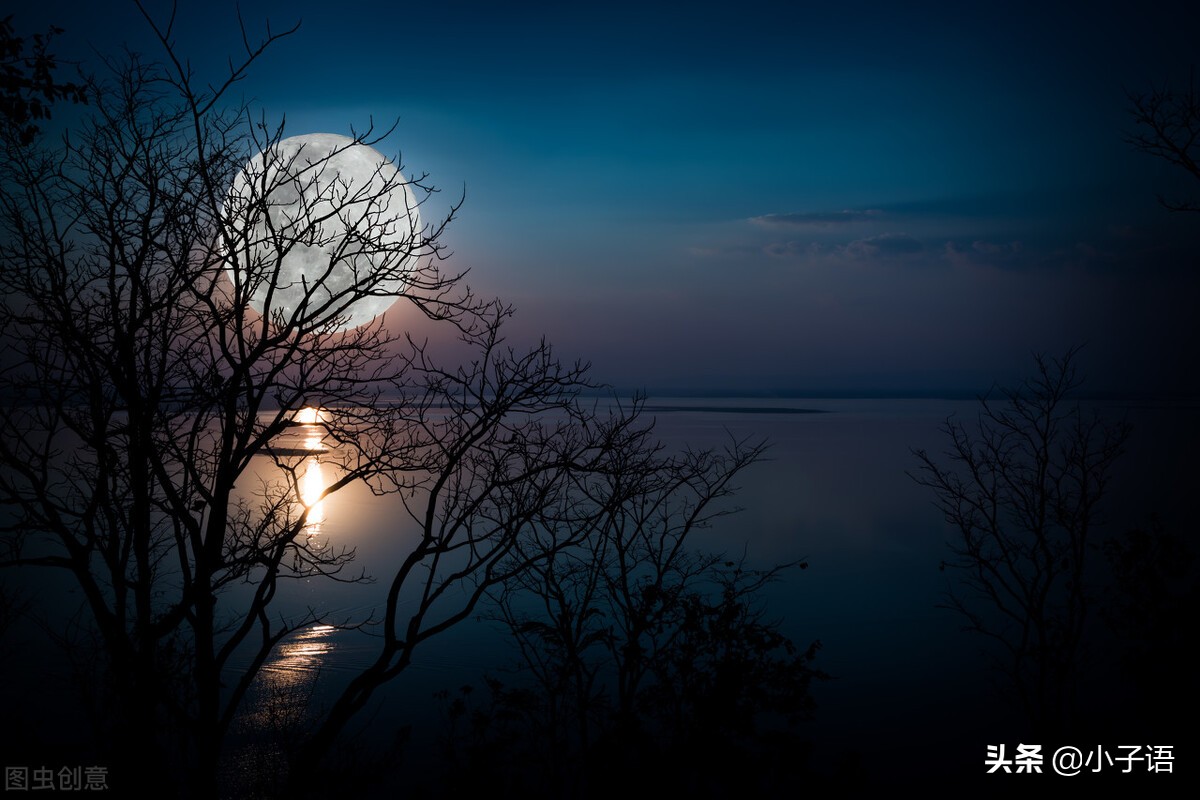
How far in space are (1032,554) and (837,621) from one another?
20779 millimetres

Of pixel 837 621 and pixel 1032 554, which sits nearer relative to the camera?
pixel 1032 554

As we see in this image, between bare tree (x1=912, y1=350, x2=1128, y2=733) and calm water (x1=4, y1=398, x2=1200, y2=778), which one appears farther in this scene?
calm water (x1=4, y1=398, x2=1200, y2=778)

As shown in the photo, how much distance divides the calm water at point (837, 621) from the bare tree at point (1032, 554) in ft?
5.19

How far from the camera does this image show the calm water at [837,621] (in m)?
26.7

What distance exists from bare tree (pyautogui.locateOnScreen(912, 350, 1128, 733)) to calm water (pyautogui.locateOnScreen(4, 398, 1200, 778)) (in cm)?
158

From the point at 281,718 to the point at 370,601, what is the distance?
1201 cm

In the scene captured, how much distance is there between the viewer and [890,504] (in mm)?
60938

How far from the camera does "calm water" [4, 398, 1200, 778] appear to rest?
26.7 metres

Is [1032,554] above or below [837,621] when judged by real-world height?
above

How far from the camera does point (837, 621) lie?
3600 cm

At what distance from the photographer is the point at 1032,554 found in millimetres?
16500

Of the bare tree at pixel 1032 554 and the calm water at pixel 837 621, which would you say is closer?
the bare tree at pixel 1032 554

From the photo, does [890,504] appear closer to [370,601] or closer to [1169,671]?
[370,601]

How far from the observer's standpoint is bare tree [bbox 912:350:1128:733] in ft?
50.6
